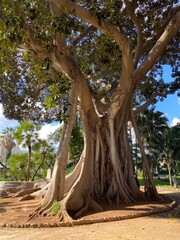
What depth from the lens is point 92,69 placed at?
10.1 meters

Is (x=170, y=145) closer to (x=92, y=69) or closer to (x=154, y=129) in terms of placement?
(x=154, y=129)

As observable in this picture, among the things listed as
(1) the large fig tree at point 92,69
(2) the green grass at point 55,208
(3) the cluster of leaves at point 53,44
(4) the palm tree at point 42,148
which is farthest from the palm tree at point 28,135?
(2) the green grass at point 55,208

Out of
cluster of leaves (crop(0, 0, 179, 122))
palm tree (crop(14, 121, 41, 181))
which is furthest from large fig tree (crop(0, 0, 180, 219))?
palm tree (crop(14, 121, 41, 181))

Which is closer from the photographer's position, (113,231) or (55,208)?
(113,231)

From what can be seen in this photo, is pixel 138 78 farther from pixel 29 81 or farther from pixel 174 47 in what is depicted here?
pixel 29 81

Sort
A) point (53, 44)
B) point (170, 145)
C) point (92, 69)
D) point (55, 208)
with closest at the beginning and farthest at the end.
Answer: point (55, 208)
point (53, 44)
point (92, 69)
point (170, 145)

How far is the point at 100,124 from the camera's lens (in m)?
9.00

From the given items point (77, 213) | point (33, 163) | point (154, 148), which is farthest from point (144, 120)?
point (77, 213)

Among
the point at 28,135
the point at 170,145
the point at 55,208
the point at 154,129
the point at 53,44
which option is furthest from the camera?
the point at 154,129

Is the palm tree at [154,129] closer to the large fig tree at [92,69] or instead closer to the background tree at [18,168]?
the background tree at [18,168]

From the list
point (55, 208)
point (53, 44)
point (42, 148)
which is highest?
point (53, 44)

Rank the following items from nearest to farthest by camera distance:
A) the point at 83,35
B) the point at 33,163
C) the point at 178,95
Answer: the point at 83,35 < the point at 178,95 < the point at 33,163

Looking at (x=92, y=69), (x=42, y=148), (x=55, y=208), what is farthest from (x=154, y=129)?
(x=55, y=208)

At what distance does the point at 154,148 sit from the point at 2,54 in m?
22.8
